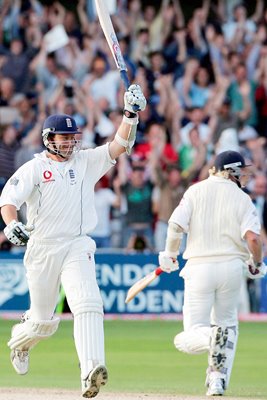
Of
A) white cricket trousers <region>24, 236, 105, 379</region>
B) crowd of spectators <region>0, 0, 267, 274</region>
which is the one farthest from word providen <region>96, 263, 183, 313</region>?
white cricket trousers <region>24, 236, 105, 379</region>

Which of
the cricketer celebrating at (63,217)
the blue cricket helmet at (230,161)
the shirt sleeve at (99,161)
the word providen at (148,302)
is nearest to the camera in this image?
the cricketer celebrating at (63,217)

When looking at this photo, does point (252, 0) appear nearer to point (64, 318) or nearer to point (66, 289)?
point (64, 318)

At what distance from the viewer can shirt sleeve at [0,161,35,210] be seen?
28.4 ft

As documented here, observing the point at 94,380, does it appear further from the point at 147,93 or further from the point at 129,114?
the point at 147,93

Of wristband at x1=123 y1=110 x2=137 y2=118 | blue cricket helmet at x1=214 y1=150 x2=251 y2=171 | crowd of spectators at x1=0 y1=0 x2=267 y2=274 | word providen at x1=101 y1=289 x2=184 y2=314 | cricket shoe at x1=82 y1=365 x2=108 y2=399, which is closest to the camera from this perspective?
cricket shoe at x1=82 y1=365 x2=108 y2=399

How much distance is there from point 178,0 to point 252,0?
1341 mm

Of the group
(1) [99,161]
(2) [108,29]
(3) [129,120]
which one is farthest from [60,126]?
(2) [108,29]

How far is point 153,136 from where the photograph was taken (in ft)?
58.0

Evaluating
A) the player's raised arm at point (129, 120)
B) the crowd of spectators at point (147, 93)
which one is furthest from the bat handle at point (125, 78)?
the crowd of spectators at point (147, 93)

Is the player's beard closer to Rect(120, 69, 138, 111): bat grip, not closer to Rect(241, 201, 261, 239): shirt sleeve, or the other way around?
Rect(120, 69, 138, 111): bat grip

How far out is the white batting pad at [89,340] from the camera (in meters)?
8.20

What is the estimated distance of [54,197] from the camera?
8.77m

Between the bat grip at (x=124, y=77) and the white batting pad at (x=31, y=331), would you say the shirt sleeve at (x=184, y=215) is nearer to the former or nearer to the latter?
the bat grip at (x=124, y=77)

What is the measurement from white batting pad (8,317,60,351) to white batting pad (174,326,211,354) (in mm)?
970
